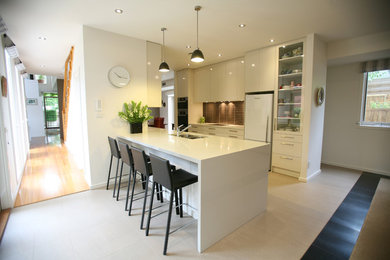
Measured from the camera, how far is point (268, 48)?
4.04 m

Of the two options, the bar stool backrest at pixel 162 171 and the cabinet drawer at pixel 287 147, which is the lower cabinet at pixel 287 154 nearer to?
the cabinet drawer at pixel 287 147

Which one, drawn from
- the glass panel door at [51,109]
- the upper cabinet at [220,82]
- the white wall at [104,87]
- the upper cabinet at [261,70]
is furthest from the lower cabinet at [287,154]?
the glass panel door at [51,109]

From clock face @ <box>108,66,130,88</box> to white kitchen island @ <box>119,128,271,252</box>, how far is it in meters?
1.62

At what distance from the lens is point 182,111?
6.35m

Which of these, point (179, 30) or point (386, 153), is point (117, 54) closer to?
point (179, 30)

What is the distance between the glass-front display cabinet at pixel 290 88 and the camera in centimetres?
377

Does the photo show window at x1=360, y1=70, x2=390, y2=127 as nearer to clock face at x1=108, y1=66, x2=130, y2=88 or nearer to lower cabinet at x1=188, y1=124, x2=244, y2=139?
lower cabinet at x1=188, y1=124, x2=244, y2=139

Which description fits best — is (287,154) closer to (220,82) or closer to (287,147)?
(287,147)

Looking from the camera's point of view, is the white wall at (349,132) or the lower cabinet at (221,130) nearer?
the white wall at (349,132)

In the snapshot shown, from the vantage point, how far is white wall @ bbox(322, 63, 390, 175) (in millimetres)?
4086

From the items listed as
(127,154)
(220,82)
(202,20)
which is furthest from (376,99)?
(127,154)

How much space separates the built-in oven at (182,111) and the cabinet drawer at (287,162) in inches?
117

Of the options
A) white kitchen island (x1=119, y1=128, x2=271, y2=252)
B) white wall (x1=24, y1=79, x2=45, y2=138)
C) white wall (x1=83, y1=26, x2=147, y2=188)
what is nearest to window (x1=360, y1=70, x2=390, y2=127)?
white kitchen island (x1=119, y1=128, x2=271, y2=252)

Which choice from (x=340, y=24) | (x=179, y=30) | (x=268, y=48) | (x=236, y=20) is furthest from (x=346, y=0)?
(x=179, y=30)
